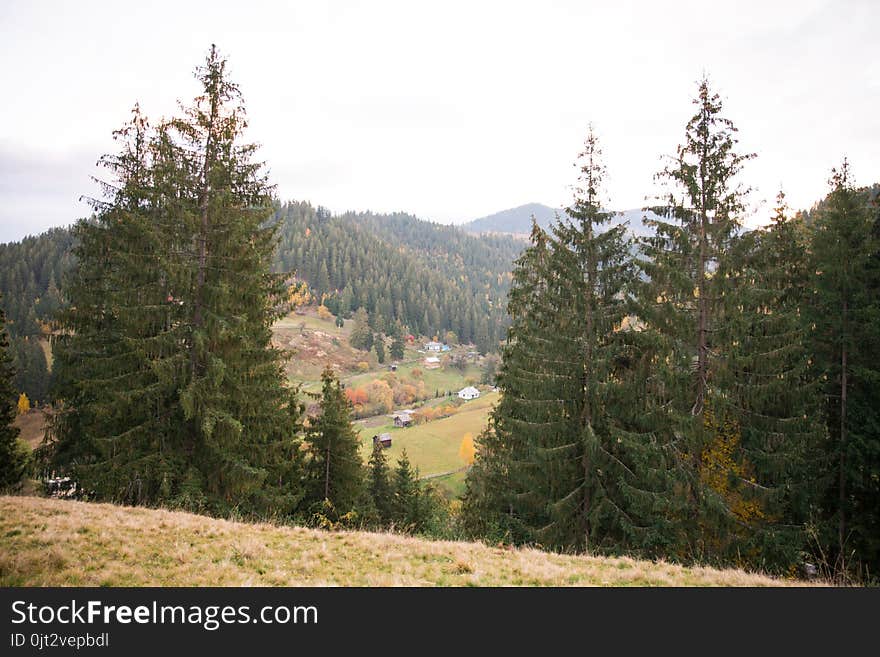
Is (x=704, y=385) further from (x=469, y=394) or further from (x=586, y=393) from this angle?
(x=469, y=394)

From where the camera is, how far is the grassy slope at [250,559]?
572 cm

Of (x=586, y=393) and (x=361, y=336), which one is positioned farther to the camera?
(x=361, y=336)

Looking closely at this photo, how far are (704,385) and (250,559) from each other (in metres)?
13.1

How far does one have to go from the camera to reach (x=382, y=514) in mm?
26594

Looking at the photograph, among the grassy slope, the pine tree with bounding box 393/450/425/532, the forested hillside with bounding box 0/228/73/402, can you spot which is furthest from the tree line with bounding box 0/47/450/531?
the forested hillside with bounding box 0/228/73/402

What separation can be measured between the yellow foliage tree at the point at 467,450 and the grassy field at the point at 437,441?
27.8 inches

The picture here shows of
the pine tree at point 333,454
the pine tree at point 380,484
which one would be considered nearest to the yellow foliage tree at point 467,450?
the pine tree at point 380,484

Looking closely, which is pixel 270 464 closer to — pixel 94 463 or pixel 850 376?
pixel 94 463

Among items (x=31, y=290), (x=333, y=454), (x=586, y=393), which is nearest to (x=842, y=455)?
(x=586, y=393)

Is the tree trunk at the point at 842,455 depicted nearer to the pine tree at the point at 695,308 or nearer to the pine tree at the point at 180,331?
the pine tree at the point at 695,308

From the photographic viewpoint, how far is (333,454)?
2006 centimetres

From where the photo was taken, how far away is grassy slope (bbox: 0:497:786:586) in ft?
18.8

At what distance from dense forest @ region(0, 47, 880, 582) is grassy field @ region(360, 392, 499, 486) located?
4032cm
